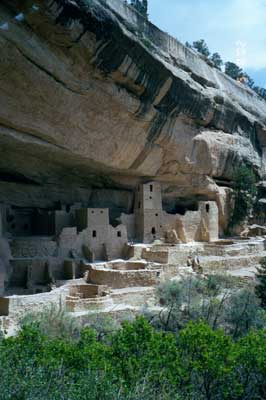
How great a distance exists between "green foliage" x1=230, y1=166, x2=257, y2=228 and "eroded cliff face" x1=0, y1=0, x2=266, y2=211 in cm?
51

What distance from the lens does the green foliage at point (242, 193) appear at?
23.0 meters

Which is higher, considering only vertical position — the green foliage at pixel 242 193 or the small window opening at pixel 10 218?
the green foliage at pixel 242 193

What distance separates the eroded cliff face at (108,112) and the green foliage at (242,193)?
20.1 inches

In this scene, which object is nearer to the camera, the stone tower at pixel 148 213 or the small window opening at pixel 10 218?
the small window opening at pixel 10 218

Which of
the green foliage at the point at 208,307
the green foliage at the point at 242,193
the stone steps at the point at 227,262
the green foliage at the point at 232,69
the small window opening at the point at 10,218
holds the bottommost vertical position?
the green foliage at the point at 208,307

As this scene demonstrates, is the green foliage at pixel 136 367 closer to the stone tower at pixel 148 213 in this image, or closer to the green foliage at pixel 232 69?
the stone tower at pixel 148 213

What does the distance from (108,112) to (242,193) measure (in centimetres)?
979

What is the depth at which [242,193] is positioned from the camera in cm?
2311

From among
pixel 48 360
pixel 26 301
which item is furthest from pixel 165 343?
pixel 26 301

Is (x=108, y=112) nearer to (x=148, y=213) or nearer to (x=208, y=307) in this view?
(x=148, y=213)

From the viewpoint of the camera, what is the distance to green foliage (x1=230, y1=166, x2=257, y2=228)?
23.0 m

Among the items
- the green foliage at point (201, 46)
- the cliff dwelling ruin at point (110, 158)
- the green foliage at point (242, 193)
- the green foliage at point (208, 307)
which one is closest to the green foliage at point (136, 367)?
the green foliage at point (208, 307)

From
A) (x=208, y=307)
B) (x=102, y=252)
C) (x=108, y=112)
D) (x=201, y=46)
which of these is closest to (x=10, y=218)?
(x=102, y=252)

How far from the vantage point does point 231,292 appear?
14188mm
